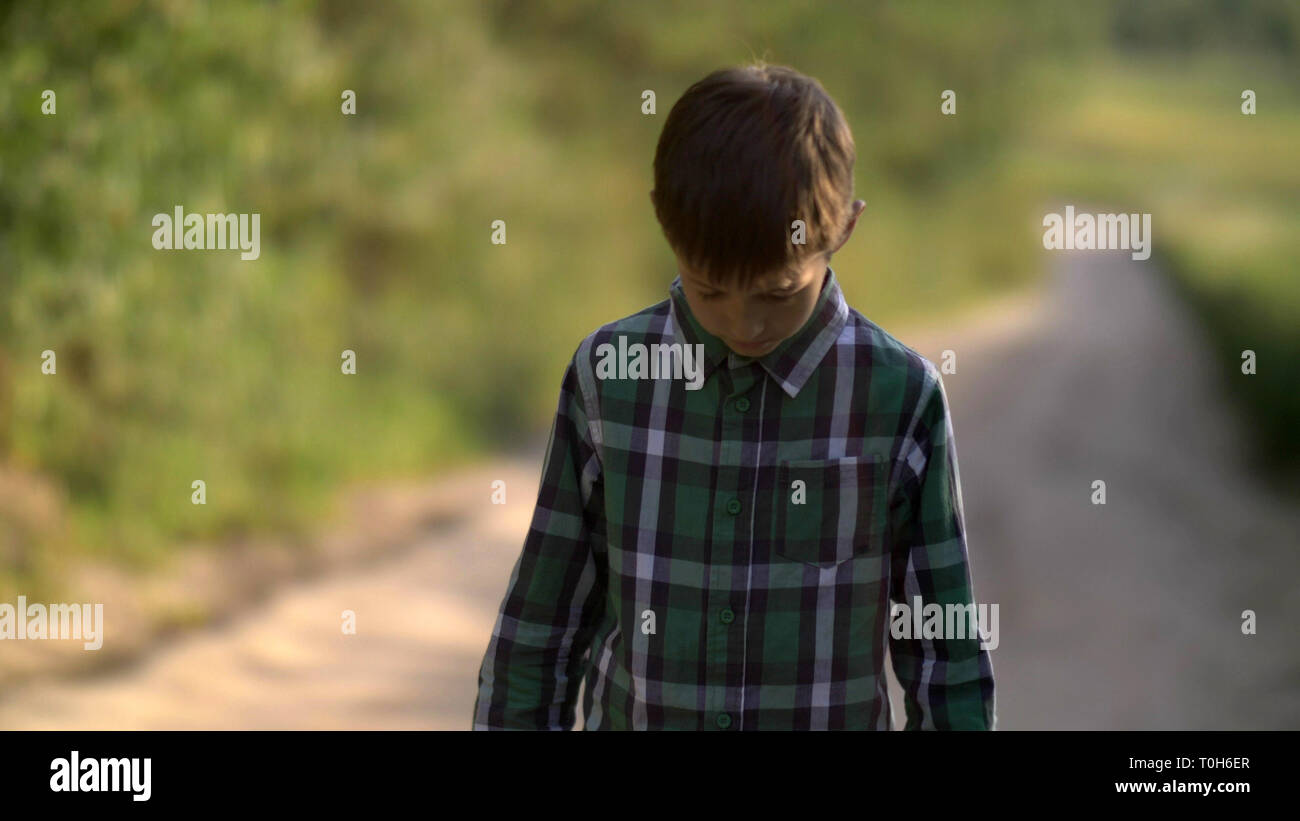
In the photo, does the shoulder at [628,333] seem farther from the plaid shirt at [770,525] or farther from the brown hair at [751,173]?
the brown hair at [751,173]

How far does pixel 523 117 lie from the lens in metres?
6.59

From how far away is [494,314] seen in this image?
654 cm

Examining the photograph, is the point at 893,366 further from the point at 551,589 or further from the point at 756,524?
the point at 551,589

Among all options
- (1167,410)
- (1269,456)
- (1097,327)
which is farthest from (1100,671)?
(1097,327)

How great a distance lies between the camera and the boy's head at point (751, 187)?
1073mm

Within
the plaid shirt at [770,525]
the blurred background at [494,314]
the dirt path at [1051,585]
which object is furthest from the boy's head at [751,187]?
the blurred background at [494,314]

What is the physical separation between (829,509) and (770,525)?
0.20 ft

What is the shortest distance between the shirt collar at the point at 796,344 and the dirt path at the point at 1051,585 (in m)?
3.32

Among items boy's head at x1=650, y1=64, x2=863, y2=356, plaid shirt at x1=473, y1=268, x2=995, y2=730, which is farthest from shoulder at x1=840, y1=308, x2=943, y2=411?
boy's head at x1=650, y1=64, x2=863, y2=356

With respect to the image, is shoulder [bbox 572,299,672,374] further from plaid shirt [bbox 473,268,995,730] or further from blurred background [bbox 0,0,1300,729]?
blurred background [bbox 0,0,1300,729]

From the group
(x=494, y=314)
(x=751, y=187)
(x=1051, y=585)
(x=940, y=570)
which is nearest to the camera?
(x=751, y=187)

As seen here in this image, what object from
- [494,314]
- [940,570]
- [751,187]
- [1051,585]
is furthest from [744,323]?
[494,314]
